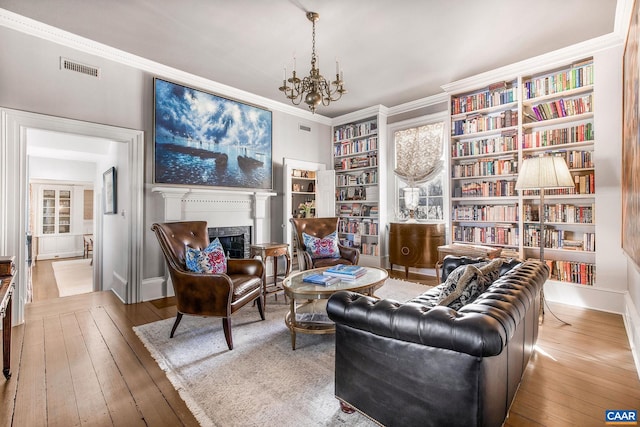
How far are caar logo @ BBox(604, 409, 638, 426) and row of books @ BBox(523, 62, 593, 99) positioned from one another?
342cm

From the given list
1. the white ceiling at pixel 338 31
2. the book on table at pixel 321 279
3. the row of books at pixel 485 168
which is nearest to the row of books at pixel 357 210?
the row of books at pixel 485 168

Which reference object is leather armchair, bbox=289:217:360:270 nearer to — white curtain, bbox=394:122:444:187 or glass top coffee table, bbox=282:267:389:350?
glass top coffee table, bbox=282:267:389:350

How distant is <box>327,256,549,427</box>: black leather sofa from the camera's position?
1.17m

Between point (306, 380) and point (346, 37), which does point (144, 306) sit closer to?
Answer: point (306, 380)

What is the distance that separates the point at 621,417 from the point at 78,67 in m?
5.37

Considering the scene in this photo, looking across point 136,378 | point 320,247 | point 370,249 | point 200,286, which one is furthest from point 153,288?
point 370,249

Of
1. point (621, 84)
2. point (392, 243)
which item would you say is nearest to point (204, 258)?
point (392, 243)

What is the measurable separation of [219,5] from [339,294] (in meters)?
2.78

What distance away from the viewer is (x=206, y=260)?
2.81 m

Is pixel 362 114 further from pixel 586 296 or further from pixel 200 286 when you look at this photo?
pixel 200 286

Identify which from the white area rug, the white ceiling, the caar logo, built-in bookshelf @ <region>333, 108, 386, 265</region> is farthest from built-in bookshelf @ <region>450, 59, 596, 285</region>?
the white area rug

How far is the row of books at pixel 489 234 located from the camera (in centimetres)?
405

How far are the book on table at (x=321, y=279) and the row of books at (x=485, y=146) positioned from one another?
302 cm

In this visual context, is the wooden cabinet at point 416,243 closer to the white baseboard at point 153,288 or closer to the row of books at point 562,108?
the row of books at point 562,108
